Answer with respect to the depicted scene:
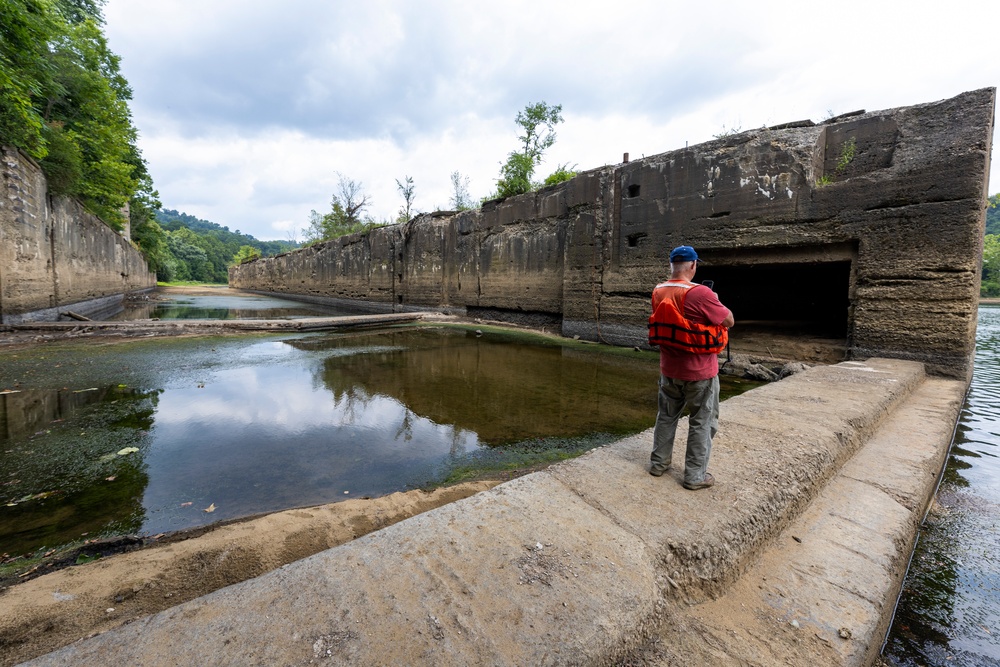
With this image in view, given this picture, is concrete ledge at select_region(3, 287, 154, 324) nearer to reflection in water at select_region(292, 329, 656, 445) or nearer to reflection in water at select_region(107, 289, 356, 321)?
reflection in water at select_region(107, 289, 356, 321)

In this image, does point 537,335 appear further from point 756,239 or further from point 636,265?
point 756,239

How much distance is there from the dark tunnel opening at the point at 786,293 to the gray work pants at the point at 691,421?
7.81 m

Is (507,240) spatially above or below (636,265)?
above

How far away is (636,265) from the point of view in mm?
8836

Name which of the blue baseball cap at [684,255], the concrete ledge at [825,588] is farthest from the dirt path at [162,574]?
the blue baseball cap at [684,255]

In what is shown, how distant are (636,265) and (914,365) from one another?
476 centimetres

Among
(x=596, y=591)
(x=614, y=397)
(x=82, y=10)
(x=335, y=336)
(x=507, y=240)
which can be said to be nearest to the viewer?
(x=596, y=591)

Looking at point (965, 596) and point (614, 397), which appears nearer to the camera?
point (965, 596)

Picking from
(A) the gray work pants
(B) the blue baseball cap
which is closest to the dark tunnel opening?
(B) the blue baseball cap

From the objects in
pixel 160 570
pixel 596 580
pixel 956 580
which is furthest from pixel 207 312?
pixel 956 580

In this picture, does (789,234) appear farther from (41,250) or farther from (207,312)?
(207,312)

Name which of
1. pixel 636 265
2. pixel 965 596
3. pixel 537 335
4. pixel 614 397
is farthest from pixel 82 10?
pixel 965 596

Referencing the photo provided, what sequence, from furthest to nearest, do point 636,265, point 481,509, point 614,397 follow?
1. point 636,265
2. point 614,397
3. point 481,509

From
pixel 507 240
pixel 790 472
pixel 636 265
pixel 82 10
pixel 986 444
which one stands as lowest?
pixel 986 444
